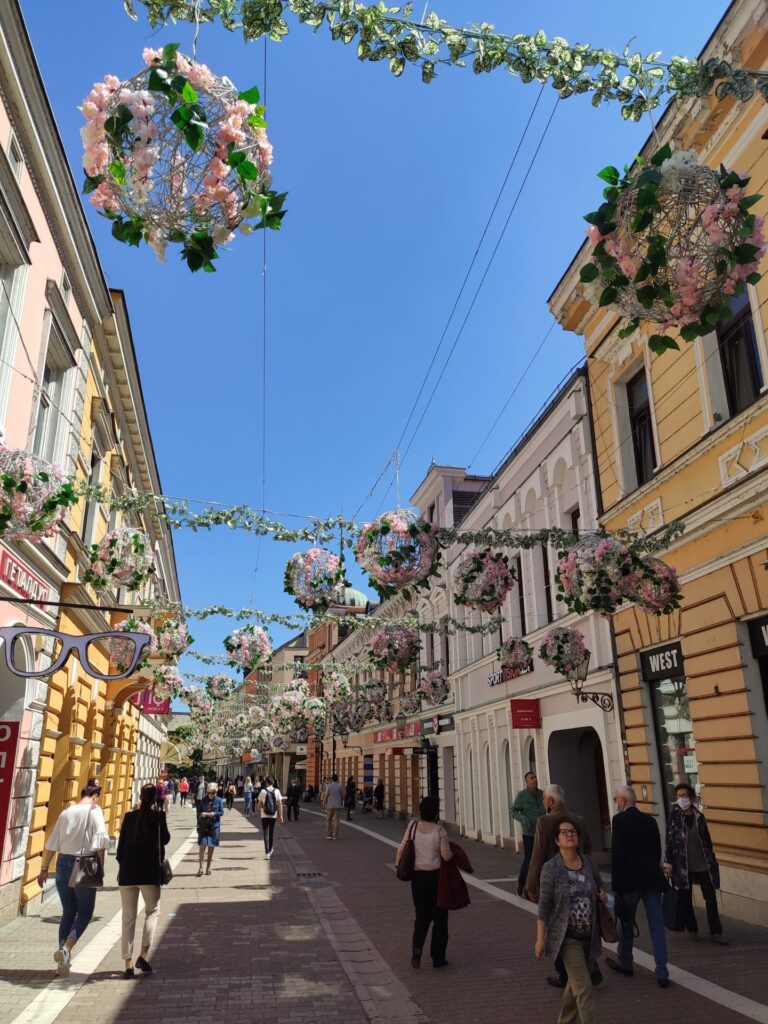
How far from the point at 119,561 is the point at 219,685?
1390cm

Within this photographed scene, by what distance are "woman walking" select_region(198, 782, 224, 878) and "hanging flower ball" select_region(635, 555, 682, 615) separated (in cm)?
990

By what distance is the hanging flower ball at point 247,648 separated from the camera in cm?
1691

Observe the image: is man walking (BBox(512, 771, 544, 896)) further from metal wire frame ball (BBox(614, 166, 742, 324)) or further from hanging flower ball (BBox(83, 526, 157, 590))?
metal wire frame ball (BBox(614, 166, 742, 324))

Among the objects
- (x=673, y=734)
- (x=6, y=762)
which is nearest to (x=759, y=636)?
(x=673, y=734)

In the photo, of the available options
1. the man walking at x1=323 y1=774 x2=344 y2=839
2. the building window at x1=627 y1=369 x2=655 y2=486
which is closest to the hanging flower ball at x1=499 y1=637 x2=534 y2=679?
the building window at x1=627 y1=369 x2=655 y2=486

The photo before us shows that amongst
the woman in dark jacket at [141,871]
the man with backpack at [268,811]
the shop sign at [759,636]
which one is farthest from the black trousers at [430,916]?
the man with backpack at [268,811]

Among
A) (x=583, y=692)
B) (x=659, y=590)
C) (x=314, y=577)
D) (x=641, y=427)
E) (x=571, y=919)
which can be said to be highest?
(x=641, y=427)

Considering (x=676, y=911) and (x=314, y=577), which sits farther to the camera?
(x=314, y=577)

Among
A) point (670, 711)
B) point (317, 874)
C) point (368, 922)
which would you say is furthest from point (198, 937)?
point (670, 711)

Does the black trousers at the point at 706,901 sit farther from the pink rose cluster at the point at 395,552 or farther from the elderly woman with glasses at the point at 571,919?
the pink rose cluster at the point at 395,552

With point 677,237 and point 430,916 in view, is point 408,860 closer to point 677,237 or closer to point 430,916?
point 430,916

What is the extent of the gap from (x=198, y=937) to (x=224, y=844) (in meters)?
14.4

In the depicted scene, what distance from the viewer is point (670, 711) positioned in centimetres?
1208

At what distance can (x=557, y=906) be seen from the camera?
5.30 meters
